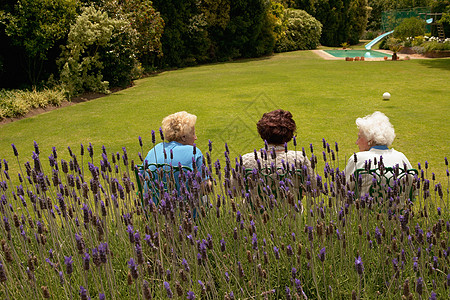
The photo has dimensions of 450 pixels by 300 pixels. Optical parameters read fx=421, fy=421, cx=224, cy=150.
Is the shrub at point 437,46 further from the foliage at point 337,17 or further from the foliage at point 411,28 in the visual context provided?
the foliage at point 337,17

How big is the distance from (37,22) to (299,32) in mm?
26144

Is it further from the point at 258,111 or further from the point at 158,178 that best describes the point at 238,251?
the point at 258,111

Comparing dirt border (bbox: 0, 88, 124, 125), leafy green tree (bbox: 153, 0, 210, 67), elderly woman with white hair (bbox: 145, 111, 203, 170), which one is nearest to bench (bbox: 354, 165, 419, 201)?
elderly woman with white hair (bbox: 145, 111, 203, 170)

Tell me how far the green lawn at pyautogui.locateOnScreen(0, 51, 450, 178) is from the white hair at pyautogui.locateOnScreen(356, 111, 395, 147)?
277cm

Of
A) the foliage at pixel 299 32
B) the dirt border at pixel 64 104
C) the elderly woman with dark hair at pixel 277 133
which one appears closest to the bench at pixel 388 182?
the elderly woman with dark hair at pixel 277 133

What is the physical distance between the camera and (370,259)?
2.99m

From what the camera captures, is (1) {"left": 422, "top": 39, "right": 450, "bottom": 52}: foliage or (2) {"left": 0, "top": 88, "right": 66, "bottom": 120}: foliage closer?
(2) {"left": 0, "top": 88, "right": 66, "bottom": 120}: foliage

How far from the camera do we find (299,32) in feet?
121

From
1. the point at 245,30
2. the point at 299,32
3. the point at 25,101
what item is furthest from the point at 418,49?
the point at 25,101

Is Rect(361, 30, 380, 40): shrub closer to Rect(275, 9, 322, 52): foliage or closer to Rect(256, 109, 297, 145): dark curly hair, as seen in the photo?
Rect(275, 9, 322, 52): foliage

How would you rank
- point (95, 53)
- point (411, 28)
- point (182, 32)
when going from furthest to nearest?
point (411, 28) → point (182, 32) → point (95, 53)

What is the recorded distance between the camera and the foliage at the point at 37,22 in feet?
49.1

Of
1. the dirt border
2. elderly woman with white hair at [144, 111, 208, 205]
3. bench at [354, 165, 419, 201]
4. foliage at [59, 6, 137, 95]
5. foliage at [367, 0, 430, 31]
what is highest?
foliage at [367, 0, 430, 31]

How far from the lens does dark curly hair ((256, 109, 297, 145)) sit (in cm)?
422
